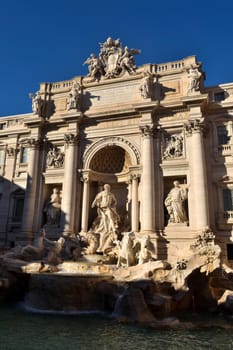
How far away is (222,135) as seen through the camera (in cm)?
1767

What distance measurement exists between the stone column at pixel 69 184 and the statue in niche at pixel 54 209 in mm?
824

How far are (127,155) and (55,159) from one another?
4.88m

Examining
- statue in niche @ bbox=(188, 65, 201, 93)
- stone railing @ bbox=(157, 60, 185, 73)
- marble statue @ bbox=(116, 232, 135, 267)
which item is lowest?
marble statue @ bbox=(116, 232, 135, 267)

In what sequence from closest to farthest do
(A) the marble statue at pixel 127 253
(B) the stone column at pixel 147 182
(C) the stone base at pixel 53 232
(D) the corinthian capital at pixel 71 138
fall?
(A) the marble statue at pixel 127 253
(B) the stone column at pixel 147 182
(C) the stone base at pixel 53 232
(D) the corinthian capital at pixel 71 138

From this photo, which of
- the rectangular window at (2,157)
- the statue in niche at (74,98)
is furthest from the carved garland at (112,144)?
the rectangular window at (2,157)

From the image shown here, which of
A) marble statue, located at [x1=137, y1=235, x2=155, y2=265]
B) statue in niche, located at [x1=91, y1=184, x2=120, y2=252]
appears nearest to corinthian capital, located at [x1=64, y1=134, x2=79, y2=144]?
statue in niche, located at [x1=91, y1=184, x2=120, y2=252]

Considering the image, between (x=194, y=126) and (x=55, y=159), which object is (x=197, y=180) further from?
(x=55, y=159)

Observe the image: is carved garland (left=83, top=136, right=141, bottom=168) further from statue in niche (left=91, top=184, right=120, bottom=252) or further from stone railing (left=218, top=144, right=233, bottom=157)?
stone railing (left=218, top=144, right=233, bottom=157)

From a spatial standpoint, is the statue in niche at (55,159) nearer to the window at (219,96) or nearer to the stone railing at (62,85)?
the stone railing at (62,85)

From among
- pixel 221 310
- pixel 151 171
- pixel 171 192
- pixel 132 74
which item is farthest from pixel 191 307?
pixel 132 74

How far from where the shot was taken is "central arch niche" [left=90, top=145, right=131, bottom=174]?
19578 millimetres

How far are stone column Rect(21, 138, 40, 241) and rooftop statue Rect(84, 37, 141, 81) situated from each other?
642cm

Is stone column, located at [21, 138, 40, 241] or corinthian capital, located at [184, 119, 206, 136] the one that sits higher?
corinthian capital, located at [184, 119, 206, 136]

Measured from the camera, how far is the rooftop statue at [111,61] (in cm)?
2044
